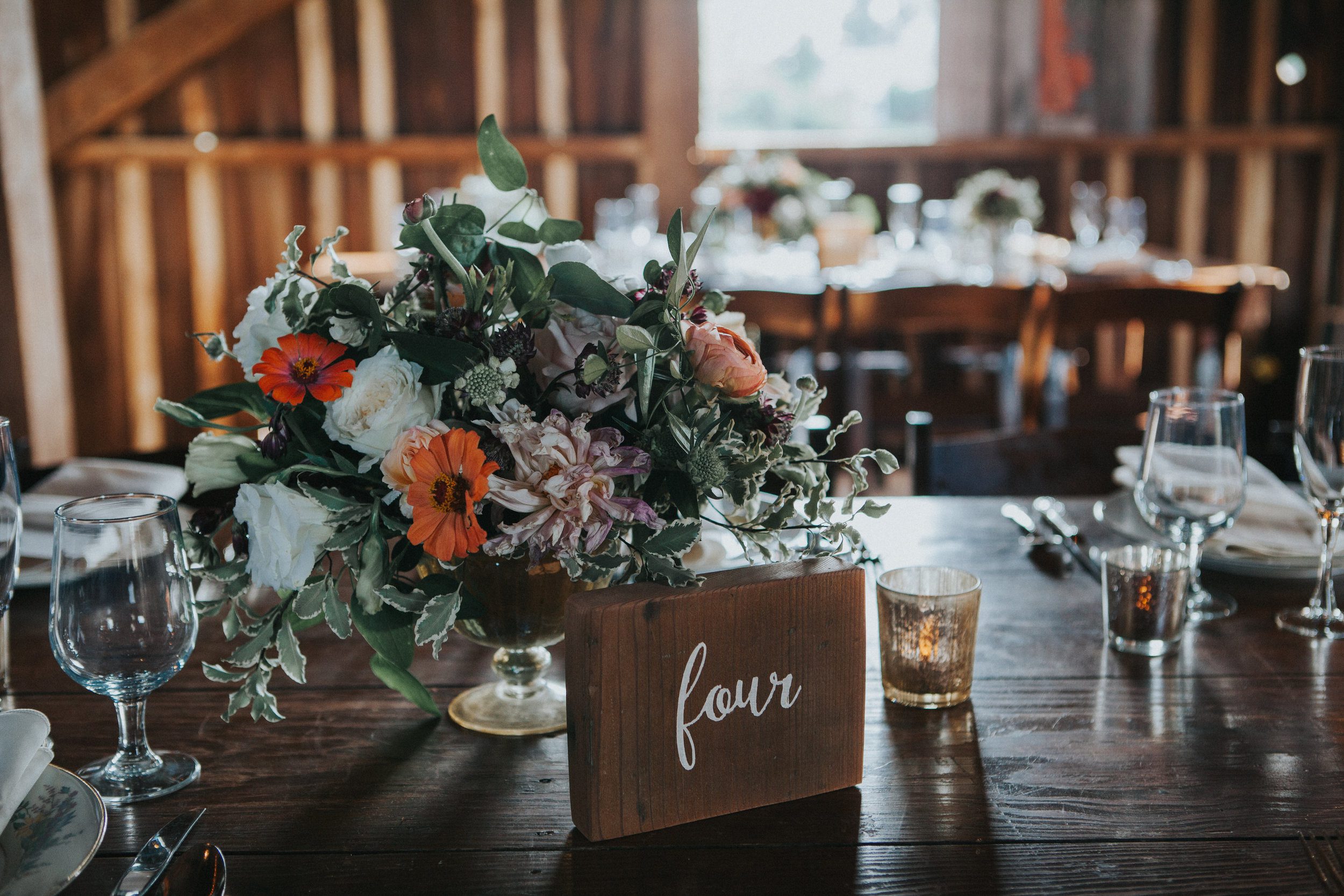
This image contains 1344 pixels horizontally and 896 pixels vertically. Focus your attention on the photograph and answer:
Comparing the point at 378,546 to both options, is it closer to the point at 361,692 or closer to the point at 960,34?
the point at 361,692

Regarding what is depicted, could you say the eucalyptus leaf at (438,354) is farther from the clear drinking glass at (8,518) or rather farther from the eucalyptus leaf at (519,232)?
the clear drinking glass at (8,518)

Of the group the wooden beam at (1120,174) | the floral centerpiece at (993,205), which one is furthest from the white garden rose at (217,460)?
the wooden beam at (1120,174)

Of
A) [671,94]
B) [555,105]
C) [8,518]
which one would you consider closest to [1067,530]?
[8,518]

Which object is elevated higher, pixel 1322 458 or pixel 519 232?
pixel 519 232

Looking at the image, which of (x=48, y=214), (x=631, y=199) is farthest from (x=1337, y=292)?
(x=48, y=214)

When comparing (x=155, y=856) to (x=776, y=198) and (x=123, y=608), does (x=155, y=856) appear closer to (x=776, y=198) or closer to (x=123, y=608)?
(x=123, y=608)

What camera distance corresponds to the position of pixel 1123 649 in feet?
3.67

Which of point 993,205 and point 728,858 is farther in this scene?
point 993,205

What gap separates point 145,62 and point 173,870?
13.4ft

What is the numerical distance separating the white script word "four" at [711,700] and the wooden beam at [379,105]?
3.73m

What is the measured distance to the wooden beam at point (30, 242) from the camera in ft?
8.75

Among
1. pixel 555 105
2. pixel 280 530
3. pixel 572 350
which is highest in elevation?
pixel 555 105

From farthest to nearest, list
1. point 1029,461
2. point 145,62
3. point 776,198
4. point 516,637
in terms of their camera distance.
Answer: point 145,62, point 776,198, point 1029,461, point 516,637

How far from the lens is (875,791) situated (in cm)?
87
